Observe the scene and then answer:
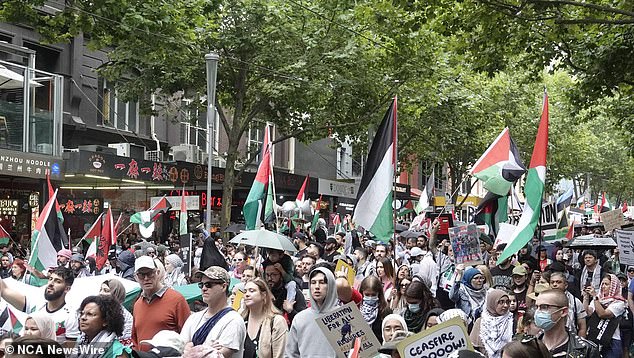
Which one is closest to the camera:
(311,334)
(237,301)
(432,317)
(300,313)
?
(311,334)

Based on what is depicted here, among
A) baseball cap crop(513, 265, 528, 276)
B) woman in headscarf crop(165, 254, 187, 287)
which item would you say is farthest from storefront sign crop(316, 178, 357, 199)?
baseball cap crop(513, 265, 528, 276)

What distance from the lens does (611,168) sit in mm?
62844

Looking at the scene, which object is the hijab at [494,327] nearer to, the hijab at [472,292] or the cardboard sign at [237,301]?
the hijab at [472,292]

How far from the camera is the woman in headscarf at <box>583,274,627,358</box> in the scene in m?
8.98

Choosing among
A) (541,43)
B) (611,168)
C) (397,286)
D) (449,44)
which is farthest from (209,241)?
(611,168)

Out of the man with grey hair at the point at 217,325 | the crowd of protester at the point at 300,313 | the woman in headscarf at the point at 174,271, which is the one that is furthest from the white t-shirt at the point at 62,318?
the woman in headscarf at the point at 174,271

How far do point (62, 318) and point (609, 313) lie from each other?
5.60 meters

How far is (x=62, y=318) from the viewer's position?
268 inches

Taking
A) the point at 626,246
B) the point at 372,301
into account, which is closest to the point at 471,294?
the point at 372,301

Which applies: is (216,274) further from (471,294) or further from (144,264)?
(471,294)

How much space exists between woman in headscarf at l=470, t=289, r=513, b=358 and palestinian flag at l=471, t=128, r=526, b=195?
545cm

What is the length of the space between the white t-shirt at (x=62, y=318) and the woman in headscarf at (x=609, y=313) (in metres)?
5.38

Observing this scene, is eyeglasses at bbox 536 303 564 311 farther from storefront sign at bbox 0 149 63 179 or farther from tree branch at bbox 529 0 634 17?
storefront sign at bbox 0 149 63 179

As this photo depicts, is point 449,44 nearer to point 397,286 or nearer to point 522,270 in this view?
point 522,270
